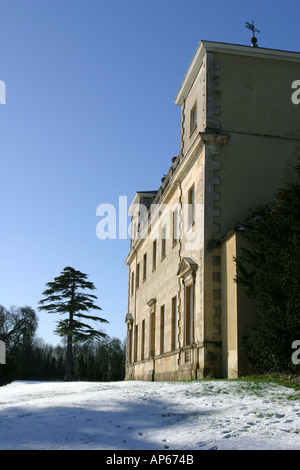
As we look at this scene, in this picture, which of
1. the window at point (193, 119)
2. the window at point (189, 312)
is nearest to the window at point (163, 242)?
the window at point (189, 312)

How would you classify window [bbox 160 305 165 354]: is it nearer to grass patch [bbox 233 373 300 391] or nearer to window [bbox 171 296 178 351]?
window [bbox 171 296 178 351]

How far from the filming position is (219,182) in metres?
17.7

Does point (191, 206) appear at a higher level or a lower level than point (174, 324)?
higher

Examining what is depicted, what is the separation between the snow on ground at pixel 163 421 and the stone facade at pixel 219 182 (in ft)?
15.4

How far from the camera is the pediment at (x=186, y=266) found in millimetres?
17781

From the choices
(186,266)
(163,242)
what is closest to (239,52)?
(186,266)

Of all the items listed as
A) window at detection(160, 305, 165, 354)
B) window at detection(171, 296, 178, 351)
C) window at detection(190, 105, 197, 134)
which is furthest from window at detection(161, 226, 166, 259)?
window at detection(190, 105, 197, 134)

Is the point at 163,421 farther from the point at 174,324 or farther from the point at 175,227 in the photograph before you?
the point at 175,227

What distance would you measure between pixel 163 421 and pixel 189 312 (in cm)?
1084

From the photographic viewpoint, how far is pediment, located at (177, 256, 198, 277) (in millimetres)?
17781

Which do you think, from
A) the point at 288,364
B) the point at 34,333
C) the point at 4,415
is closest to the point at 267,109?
the point at 288,364

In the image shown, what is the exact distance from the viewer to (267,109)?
748 inches
